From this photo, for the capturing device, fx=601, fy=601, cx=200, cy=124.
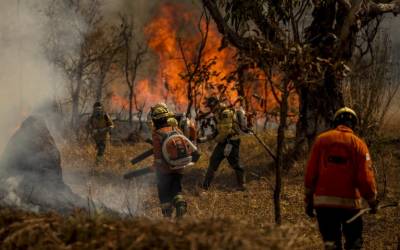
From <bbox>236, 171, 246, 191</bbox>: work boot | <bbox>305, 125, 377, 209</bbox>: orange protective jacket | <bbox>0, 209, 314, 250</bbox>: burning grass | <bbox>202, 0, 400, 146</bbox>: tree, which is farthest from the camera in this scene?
<bbox>236, 171, 246, 191</bbox>: work boot

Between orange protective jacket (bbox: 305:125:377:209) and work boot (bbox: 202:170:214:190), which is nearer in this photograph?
orange protective jacket (bbox: 305:125:377:209)

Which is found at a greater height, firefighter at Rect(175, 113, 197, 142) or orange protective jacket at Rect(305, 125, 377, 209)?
firefighter at Rect(175, 113, 197, 142)

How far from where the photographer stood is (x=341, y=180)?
5.64 metres

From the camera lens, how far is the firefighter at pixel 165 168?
784cm

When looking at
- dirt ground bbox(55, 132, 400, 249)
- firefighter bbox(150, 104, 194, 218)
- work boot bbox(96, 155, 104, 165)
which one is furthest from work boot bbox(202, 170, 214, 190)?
firefighter bbox(150, 104, 194, 218)

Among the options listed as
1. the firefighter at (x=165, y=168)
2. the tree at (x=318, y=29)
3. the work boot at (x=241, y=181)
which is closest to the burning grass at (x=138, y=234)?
the firefighter at (x=165, y=168)

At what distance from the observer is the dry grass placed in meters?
3.50

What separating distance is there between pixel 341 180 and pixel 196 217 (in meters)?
2.20

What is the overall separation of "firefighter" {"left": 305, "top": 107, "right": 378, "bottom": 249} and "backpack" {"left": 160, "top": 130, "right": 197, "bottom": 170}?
2334 mm

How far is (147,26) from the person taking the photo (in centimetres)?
4078

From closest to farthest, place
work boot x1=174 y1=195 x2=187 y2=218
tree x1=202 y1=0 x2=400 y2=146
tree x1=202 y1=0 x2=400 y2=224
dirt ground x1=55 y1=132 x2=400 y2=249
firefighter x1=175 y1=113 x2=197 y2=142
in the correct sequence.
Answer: work boot x1=174 y1=195 x2=187 y2=218 → dirt ground x1=55 y1=132 x2=400 y2=249 → firefighter x1=175 y1=113 x2=197 y2=142 → tree x1=202 y1=0 x2=400 y2=224 → tree x1=202 y1=0 x2=400 y2=146

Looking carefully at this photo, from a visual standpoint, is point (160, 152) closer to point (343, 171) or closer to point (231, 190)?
point (343, 171)

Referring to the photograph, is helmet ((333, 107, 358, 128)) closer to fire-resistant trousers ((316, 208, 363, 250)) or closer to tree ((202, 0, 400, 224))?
fire-resistant trousers ((316, 208, 363, 250))

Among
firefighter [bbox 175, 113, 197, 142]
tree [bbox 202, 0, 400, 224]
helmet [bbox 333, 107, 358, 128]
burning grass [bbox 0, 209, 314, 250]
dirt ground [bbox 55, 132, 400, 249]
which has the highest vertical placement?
tree [bbox 202, 0, 400, 224]
